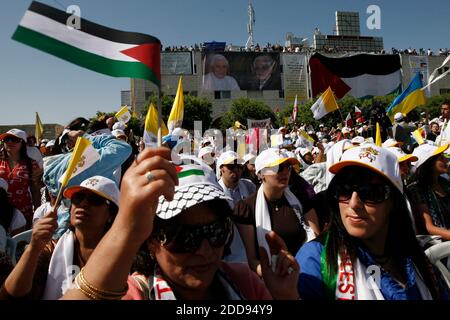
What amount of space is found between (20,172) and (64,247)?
2788 mm

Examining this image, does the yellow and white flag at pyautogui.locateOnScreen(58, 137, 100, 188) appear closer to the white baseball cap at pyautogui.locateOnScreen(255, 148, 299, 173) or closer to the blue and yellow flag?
the white baseball cap at pyautogui.locateOnScreen(255, 148, 299, 173)

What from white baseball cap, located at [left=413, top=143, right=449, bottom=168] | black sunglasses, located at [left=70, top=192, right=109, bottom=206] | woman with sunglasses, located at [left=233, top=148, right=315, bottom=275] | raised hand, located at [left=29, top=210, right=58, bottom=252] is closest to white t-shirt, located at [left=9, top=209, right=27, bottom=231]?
black sunglasses, located at [left=70, top=192, right=109, bottom=206]

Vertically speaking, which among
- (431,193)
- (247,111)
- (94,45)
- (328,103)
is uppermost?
(247,111)

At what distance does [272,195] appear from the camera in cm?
385

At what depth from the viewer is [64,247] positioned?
2.32 meters

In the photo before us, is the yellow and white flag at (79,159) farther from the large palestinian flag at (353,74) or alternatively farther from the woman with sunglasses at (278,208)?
the large palestinian flag at (353,74)

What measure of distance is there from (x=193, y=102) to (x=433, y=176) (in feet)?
128

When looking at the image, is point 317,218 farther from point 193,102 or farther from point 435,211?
point 193,102

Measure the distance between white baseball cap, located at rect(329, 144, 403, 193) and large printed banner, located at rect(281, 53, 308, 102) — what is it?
46664mm

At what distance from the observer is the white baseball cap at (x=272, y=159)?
404cm

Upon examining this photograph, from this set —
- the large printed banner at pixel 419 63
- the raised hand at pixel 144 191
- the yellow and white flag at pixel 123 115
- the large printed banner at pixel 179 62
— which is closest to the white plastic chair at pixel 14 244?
the raised hand at pixel 144 191

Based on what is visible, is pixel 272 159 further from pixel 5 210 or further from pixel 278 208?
pixel 5 210

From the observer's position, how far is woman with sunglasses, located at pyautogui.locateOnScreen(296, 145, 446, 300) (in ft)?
6.06

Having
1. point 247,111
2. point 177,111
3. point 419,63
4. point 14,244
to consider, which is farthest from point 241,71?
point 14,244
